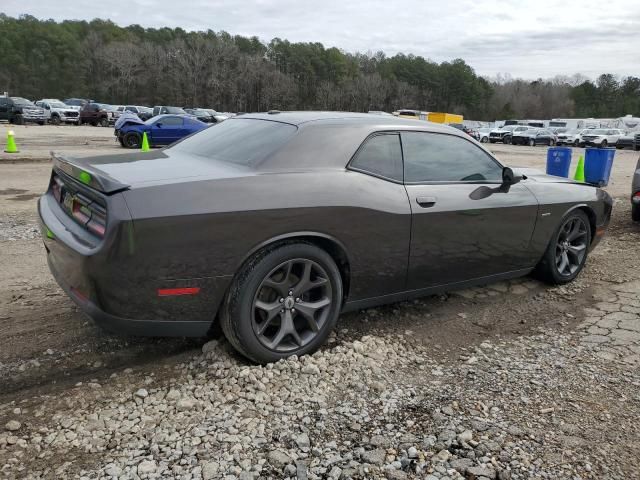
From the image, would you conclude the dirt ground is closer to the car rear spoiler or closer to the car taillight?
the car taillight

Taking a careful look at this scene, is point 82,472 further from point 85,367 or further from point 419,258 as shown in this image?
point 419,258

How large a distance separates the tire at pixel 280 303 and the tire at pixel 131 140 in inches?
705

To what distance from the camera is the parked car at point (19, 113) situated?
110 ft

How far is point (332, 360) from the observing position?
331cm

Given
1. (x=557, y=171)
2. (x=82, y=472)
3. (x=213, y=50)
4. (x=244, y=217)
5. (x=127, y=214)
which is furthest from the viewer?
(x=213, y=50)

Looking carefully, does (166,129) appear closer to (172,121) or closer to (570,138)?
(172,121)

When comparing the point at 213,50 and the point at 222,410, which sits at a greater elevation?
the point at 213,50

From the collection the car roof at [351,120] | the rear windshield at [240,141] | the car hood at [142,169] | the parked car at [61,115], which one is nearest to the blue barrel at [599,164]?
the car roof at [351,120]

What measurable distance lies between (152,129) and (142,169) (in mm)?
17654

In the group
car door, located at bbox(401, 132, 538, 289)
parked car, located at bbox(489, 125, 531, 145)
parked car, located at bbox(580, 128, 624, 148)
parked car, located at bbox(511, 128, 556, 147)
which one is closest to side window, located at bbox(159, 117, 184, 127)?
car door, located at bbox(401, 132, 538, 289)

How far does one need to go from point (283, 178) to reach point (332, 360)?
1.17m

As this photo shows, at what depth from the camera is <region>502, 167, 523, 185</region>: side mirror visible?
4.11m

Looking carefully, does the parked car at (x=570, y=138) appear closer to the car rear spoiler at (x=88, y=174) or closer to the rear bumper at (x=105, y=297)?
the car rear spoiler at (x=88, y=174)

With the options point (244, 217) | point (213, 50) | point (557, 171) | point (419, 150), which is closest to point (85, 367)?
point (244, 217)
